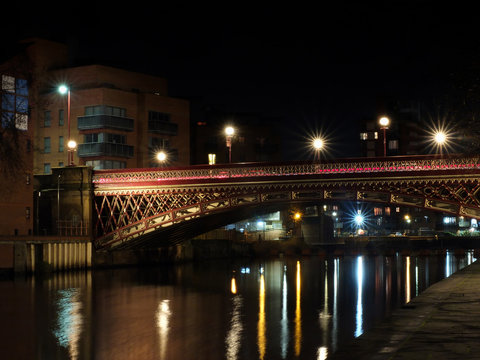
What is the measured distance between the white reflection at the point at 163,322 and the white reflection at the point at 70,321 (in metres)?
3.40

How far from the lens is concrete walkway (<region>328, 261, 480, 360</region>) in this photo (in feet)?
69.7

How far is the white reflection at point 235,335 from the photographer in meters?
29.6

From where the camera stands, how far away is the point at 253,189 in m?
67.2

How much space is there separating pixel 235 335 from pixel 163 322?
20.4 ft

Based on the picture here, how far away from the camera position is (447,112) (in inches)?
1382

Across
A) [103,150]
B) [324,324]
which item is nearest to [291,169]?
[324,324]

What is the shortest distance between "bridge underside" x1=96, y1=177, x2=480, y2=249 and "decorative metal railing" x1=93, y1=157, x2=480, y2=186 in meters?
0.91

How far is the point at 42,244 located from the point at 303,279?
22505mm

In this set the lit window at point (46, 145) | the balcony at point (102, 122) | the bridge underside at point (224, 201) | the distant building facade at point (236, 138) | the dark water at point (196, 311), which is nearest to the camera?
the dark water at point (196, 311)

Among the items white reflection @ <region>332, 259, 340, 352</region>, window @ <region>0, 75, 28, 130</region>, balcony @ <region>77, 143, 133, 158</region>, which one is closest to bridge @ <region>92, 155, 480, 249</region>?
white reflection @ <region>332, 259, 340, 352</region>

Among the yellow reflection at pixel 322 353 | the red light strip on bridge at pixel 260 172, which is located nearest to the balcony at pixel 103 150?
the red light strip on bridge at pixel 260 172

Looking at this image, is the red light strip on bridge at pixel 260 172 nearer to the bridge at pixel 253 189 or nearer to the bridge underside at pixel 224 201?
the bridge at pixel 253 189

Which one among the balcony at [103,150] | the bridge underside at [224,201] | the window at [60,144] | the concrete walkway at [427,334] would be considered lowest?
the concrete walkway at [427,334]

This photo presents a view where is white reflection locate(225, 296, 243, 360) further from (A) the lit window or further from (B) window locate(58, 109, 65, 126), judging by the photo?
(A) the lit window
